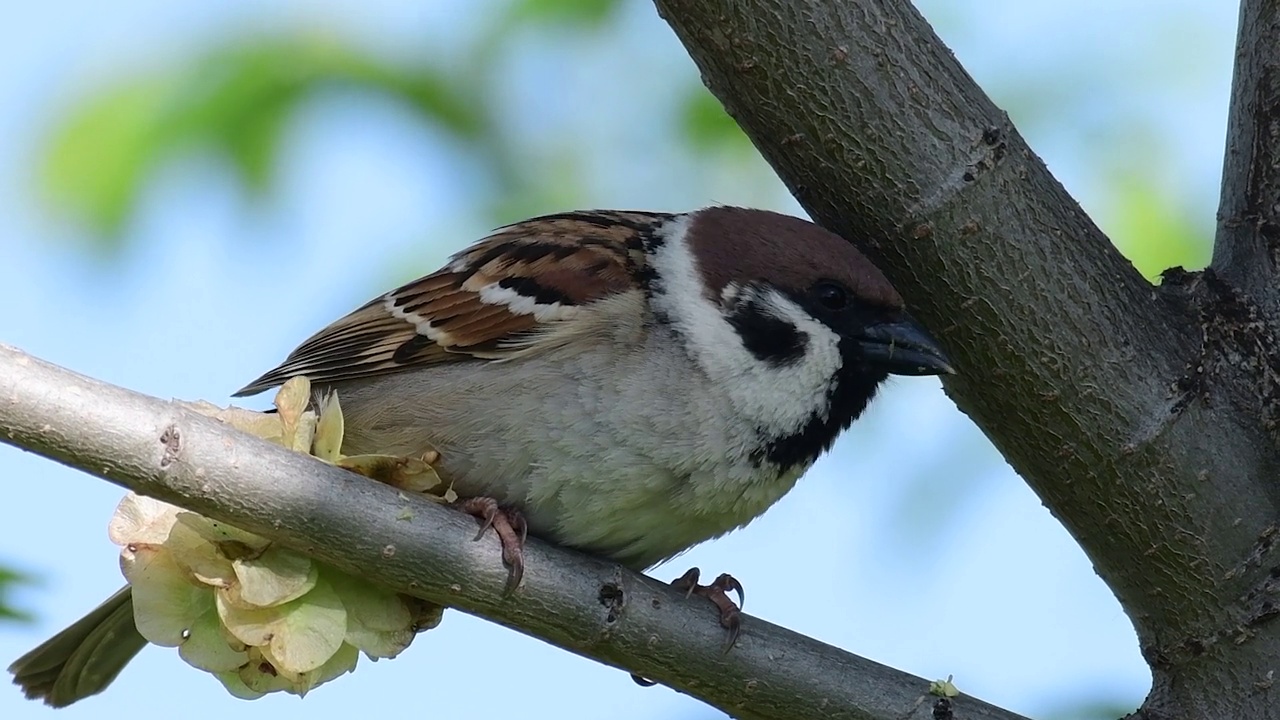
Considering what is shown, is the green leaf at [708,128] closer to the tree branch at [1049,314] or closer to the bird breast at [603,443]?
the bird breast at [603,443]

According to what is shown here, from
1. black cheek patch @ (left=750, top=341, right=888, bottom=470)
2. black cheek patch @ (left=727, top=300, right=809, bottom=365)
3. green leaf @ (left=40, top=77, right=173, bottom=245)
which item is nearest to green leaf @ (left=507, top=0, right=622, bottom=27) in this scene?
green leaf @ (left=40, top=77, right=173, bottom=245)

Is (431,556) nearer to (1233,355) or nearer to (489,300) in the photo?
(489,300)

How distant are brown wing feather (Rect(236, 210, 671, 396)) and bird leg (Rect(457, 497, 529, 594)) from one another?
1.11 feet

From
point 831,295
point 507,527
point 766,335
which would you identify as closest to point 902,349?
point 831,295

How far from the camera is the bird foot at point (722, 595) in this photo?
69.3 inches

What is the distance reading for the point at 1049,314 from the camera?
1791 millimetres

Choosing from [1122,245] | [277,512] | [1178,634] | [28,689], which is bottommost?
[28,689]

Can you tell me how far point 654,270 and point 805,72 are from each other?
583mm

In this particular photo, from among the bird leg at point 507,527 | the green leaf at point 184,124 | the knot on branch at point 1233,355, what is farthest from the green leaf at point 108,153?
the knot on branch at point 1233,355

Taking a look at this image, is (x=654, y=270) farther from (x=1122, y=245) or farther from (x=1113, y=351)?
(x=1122, y=245)

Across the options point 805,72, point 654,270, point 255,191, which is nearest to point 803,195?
point 805,72

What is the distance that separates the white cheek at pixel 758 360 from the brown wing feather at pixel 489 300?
0.09m

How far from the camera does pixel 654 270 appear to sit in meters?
2.28

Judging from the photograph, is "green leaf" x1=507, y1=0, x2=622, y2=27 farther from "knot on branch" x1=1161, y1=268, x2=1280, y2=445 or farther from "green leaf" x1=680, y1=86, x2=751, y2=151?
"knot on branch" x1=1161, y1=268, x2=1280, y2=445
